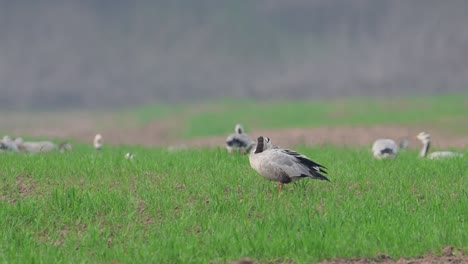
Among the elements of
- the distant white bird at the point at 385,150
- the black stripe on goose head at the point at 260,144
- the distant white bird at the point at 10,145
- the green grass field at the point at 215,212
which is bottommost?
the green grass field at the point at 215,212

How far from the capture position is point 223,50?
85.8m

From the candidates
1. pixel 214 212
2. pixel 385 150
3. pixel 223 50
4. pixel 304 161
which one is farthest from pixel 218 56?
pixel 214 212

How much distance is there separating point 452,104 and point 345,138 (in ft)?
69.0

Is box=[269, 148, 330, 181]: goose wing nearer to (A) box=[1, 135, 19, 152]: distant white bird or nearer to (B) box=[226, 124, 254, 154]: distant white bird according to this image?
(B) box=[226, 124, 254, 154]: distant white bird

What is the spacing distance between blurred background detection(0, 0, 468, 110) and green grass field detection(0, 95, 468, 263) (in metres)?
60.4

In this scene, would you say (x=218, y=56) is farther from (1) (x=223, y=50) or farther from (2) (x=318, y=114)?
(2) (x=318, y=114)

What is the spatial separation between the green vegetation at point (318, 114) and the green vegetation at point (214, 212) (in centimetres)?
2903

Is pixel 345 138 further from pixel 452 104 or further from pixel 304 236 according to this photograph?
pixel 304 236

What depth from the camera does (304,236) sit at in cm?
998

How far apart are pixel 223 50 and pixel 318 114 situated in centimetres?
3435

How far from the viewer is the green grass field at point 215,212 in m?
9.70

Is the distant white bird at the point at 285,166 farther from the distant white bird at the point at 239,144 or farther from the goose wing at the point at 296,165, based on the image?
the distant white bird at the point at 239,144

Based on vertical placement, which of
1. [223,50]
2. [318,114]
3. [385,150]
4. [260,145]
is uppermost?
[223,50]

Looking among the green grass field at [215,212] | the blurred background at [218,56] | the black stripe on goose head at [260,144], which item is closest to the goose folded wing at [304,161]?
the green grass field at [215,212]
